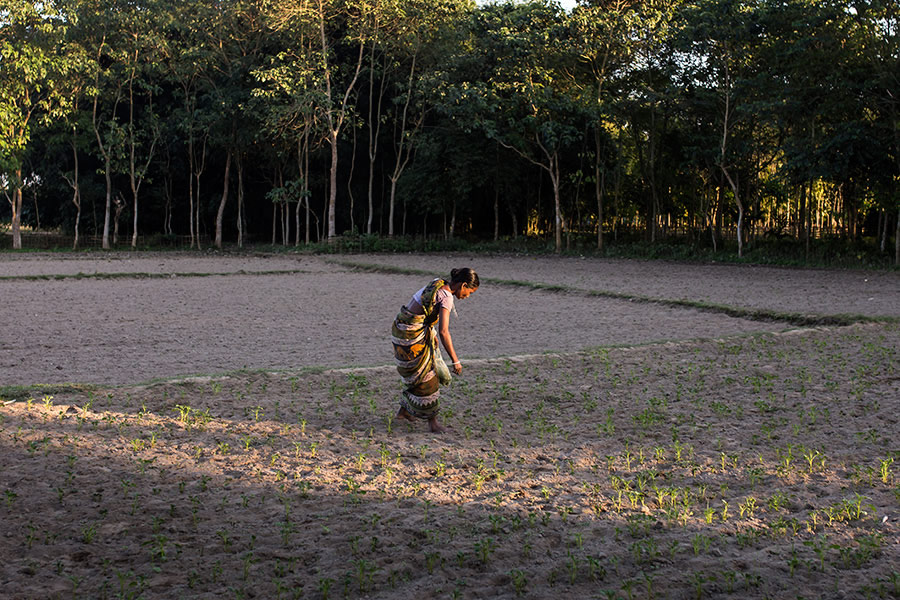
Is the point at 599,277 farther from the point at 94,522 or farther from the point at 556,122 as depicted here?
the point at 94,522

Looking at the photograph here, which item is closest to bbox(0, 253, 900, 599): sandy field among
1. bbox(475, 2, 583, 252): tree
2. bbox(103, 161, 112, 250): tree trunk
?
bbox(475, 2, 583, 252): tree

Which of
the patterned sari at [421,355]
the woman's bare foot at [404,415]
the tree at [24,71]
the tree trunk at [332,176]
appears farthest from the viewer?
the tree trunk at [332,176]

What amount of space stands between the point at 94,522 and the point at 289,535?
3.69ft

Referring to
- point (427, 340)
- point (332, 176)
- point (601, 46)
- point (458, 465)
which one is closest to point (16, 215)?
point (332, 176)

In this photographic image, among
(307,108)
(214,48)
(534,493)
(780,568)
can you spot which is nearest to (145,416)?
(534,493)

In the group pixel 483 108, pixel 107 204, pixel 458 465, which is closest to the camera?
pixel 458 465

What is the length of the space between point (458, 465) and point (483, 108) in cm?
2768

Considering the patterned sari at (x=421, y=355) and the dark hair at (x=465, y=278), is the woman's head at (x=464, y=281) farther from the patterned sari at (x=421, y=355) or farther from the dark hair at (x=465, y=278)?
the patterned sari at (x=421, y=355)

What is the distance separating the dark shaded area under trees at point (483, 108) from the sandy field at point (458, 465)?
46.1 feet

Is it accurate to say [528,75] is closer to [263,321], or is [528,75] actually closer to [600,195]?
[600,195]

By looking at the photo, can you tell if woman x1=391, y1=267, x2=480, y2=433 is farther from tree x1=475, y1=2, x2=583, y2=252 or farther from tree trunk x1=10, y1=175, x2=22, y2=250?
tree trunk x1=10, y1=175, x2=22, y2=250

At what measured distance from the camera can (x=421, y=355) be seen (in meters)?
7.11

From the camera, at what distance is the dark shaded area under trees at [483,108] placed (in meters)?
Result: 25.5

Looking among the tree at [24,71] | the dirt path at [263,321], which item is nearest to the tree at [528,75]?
the dirt path at [263,321]
